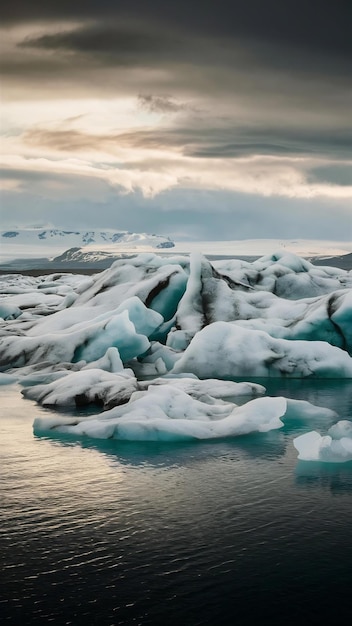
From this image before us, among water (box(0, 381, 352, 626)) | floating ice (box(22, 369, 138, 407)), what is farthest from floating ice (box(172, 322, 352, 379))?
water (box(0, 381, 352, 626))

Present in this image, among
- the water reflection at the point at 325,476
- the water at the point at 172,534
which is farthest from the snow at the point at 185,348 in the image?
the water at the point at 172,534

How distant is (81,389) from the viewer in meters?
14.1

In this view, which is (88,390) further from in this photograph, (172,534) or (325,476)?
(172,534)

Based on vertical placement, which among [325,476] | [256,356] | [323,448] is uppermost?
[256,356]

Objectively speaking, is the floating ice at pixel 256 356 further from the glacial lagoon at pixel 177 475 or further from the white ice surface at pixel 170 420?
the white ice surface at pixel 170 420

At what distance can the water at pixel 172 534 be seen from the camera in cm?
599

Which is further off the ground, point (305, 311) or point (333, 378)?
point (305, 311)

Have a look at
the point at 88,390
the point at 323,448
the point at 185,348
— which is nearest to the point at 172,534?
the point at 323,448

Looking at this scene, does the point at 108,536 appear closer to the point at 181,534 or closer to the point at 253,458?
the point at 181,534

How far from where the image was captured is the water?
5.99 meters

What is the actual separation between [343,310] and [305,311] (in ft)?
6.64

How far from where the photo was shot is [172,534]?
743cm

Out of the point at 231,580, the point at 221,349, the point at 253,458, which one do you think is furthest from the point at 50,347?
the point at 231,580

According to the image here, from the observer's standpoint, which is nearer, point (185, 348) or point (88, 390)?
point (88, 390)
